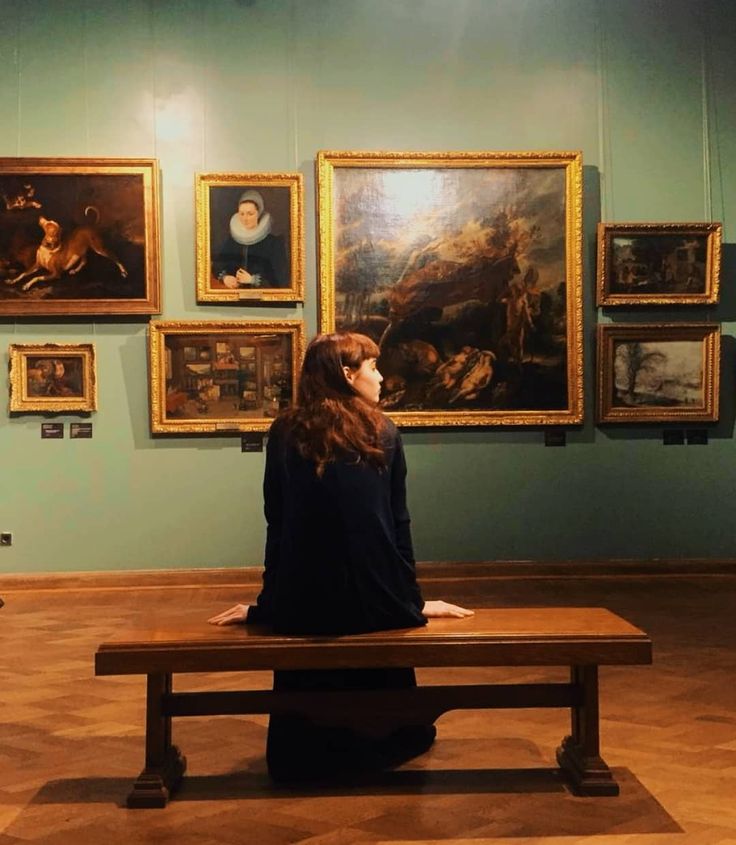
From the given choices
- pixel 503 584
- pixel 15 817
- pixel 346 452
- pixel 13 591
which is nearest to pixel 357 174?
pixel 503 584

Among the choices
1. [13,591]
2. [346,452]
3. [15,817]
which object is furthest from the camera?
[13,591]

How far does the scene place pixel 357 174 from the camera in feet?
37.7

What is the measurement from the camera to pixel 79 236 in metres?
11.3

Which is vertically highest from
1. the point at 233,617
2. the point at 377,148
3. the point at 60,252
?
the point at 377,148

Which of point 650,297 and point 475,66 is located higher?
point 475,66

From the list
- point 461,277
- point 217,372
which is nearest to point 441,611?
point 217,372

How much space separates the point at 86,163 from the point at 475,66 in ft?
13.7

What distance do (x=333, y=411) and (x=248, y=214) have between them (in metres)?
7.09

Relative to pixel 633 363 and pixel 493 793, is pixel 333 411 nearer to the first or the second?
pixel 493 793

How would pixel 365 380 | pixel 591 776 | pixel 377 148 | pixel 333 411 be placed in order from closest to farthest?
pixel 591 776 → pixel 333 411 → pixel 365 380 → pixel 377 148

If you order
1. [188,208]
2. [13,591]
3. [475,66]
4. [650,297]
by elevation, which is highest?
[475,66]

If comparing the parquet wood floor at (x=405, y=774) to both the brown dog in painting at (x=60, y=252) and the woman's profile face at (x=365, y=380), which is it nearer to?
the woman's profile face at (x=365, y=380)

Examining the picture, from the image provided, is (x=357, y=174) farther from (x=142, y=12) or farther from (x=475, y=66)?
(x=142, y=12)

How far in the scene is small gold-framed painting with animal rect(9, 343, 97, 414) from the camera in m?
11.2
